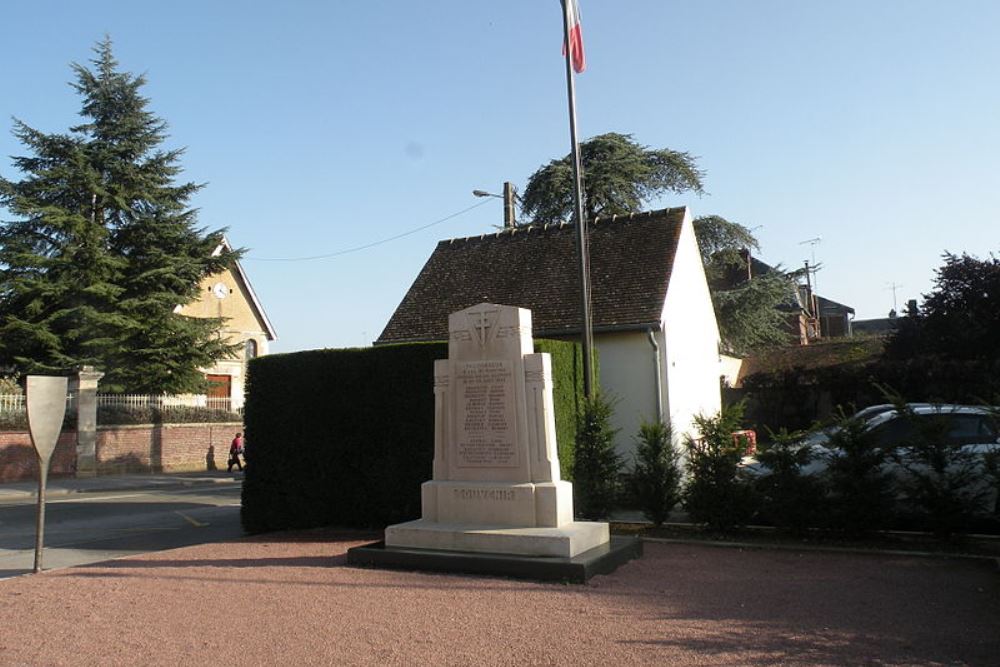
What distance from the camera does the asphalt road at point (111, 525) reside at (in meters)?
10.8

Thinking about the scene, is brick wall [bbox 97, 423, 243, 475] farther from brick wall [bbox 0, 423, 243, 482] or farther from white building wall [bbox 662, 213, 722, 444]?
white building wall [bbox 662, 213, 722, 444]

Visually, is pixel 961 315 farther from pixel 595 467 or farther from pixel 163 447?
pixel 163 447

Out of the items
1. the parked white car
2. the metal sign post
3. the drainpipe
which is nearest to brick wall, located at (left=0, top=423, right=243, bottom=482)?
the metal sign post

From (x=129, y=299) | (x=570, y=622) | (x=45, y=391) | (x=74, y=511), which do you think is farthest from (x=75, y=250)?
(x=570, y=622)

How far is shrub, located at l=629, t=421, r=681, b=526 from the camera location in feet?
35.0

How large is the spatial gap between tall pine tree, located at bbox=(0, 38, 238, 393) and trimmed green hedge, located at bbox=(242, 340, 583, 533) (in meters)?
20.2

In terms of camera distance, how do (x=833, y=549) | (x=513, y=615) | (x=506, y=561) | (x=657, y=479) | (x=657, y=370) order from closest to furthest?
(x=513, y=615)
(x=506, y=561)
(x=833, y=549)
(x=657, y=479)
(x=657, y=370)

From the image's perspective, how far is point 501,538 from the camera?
25.9ft

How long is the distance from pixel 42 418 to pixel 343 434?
4.15 m

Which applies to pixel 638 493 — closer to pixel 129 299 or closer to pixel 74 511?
pixel 74 511

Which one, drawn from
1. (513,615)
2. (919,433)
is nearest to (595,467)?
(919,433)

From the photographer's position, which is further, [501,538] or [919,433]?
[919,433]

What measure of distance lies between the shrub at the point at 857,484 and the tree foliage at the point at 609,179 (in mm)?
20236

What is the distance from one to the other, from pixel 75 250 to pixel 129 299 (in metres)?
2.73
